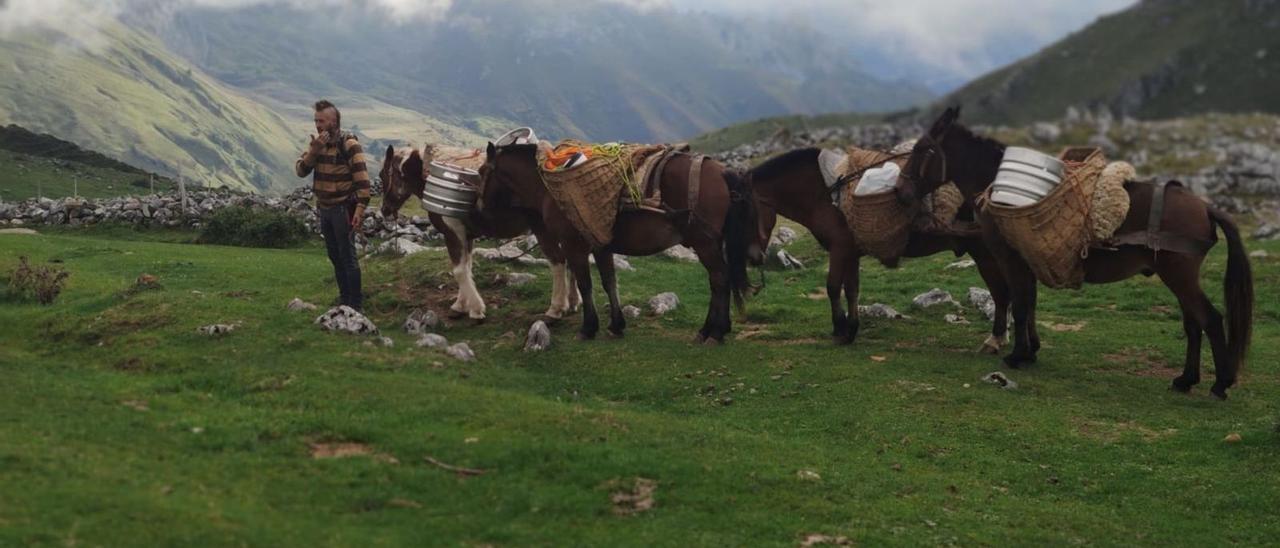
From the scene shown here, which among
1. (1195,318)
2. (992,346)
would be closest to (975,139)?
(992,346)

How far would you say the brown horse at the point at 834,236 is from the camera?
13445 millimetres

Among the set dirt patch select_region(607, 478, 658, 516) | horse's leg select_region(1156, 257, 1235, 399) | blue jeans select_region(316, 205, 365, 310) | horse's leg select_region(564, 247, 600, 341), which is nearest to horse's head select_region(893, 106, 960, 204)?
horse's leg select_region(1156, 257, 1235, 399)

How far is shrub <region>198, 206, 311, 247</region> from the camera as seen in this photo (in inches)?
964

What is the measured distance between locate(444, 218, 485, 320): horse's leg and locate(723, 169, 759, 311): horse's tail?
366 centimetres

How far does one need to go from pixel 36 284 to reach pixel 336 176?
16.6 ft

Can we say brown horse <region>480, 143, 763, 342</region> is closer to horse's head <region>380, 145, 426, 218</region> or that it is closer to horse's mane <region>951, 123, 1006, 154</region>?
horse's head <region>380, 145, 426, 218</region>

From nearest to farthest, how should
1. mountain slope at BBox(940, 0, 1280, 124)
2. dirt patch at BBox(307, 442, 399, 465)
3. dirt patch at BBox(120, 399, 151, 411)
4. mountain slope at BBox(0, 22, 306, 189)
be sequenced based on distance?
dirt patch at BBox(307, 442, 399, 465) → dirt patch at BBox(120, 399, 151, 411) → mountain slope at BBox(940, 0, 1280, 124) → mountain slope at BBox(0, 22, 306, 189)

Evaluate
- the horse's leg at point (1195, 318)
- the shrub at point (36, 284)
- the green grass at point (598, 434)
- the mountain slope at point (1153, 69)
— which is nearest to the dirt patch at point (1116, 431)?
the green grass at point (598, 434)

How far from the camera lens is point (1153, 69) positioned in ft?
473

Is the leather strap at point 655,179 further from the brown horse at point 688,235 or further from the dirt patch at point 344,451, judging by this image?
the dirt patch at point 344,451

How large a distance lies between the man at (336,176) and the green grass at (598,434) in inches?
54.8

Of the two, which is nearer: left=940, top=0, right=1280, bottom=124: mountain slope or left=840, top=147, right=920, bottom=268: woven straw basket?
left=840, top=147, right=920, bottom=268: woven straw basket

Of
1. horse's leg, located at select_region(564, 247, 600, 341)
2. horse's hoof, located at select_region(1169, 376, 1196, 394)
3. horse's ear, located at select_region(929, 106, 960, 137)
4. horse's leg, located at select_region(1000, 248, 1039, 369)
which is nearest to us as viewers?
horse's hoof, located at select_region(1169, 376, 1196, 394)

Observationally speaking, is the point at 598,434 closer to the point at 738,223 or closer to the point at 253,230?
the point at 738,223
